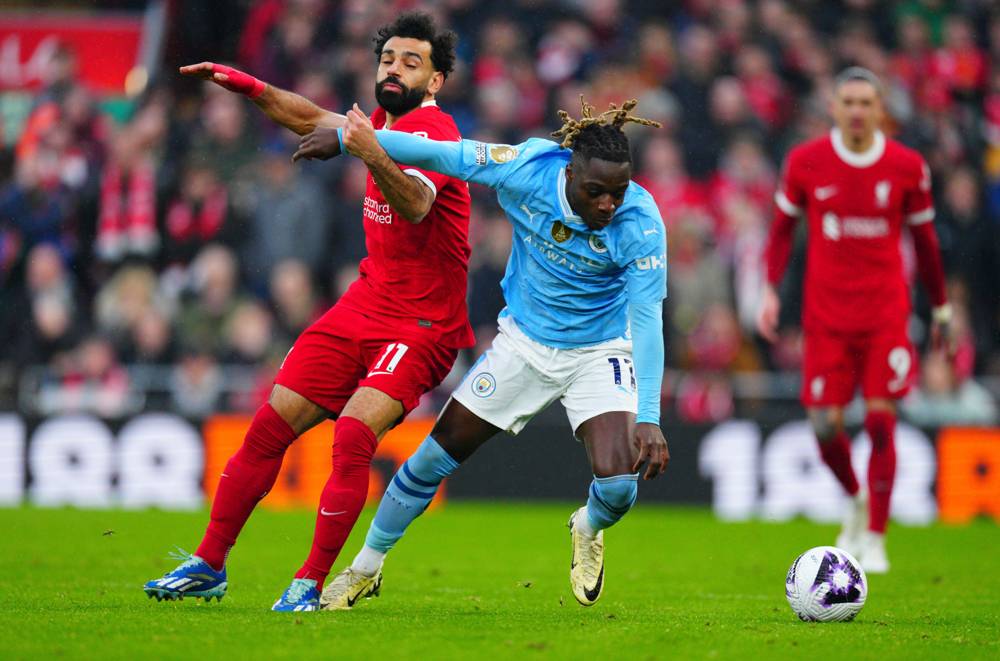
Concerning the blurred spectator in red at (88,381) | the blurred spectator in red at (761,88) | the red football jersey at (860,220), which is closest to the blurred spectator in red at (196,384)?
the blurred spectator in red at (88,381)

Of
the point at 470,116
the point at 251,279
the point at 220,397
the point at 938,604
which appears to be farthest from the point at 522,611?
the point at 470,116

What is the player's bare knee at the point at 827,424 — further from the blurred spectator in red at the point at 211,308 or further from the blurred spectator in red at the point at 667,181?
the blurred spectator in red at the point at 211,308

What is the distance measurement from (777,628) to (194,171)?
10.5 meters

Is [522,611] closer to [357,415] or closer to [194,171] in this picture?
[357,415]

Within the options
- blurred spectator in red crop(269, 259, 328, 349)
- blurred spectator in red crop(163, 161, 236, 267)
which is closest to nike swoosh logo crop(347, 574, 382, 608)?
blurred spectator in red crop(269, 259, 328, 349)

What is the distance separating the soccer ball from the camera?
22.7 ft

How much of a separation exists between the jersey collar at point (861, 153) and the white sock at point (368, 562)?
4.56 meters

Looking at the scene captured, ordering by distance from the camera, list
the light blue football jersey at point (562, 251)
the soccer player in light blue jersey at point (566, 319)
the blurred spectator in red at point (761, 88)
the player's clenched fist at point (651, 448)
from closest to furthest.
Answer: the player's clenched fist at point (651, 448) < the soccer player in light blue jersey at point (566, 319) < the light blue football jersey at point (562, 251) < the blurred spectator in red at point (761, 88)

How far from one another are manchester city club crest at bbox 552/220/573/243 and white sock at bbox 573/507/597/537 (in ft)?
4.61

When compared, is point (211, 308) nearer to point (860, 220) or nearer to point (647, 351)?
point (860, 220)

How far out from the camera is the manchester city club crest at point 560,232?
281 inches

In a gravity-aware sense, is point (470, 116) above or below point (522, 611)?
above

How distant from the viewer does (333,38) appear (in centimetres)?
1797

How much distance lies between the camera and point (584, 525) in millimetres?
7508
